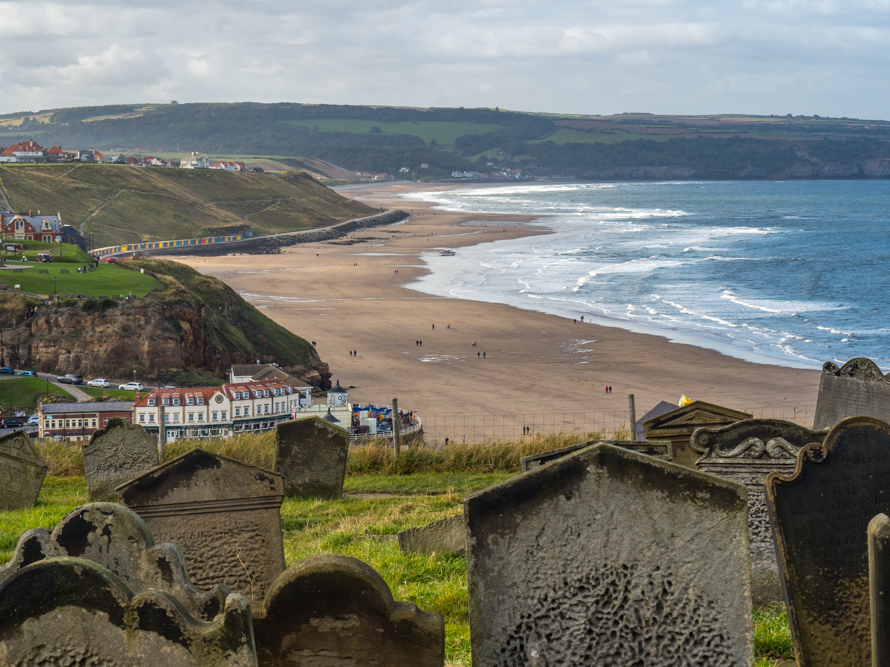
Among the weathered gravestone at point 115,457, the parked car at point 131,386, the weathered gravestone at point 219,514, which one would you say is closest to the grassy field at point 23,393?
the parked car at point 131,386

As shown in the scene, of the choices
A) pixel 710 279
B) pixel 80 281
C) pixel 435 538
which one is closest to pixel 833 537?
pixel 435 538

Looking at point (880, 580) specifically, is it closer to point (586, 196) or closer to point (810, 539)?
point (810, 539)

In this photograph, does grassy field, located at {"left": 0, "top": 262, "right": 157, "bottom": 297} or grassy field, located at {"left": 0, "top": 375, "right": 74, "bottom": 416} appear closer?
grassy field, located at {"left": 0, "top": 375, "right": 74, "bottom": 416}

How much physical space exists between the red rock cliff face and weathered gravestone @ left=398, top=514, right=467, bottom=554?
29.1 m

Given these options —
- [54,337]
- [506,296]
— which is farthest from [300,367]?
[506,296]

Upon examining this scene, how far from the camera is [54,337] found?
118 ft

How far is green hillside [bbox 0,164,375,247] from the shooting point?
3939 inches

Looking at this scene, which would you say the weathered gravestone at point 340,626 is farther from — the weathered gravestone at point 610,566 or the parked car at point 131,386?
the parked car at point 131,386

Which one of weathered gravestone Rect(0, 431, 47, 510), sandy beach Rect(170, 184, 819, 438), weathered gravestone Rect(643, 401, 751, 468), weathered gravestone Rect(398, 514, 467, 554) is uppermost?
weathered gravestone Rect(643, 401, 751, 468)

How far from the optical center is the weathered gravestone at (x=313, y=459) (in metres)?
10.3

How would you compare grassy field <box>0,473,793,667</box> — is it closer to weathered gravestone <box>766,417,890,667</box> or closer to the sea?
weathered gravestone <box>766,417,890,667</box>

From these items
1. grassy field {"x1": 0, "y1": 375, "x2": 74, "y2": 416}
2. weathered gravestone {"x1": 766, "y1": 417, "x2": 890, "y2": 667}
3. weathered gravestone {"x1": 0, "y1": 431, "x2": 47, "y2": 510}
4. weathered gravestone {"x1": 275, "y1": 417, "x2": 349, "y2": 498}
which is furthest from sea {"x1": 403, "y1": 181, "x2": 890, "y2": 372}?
weathered gravestone {"x1": 766, "y1": 417, "x2": 890, "y2": 667}

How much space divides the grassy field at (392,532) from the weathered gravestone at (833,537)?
59cm

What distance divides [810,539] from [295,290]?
6105 centimetres
